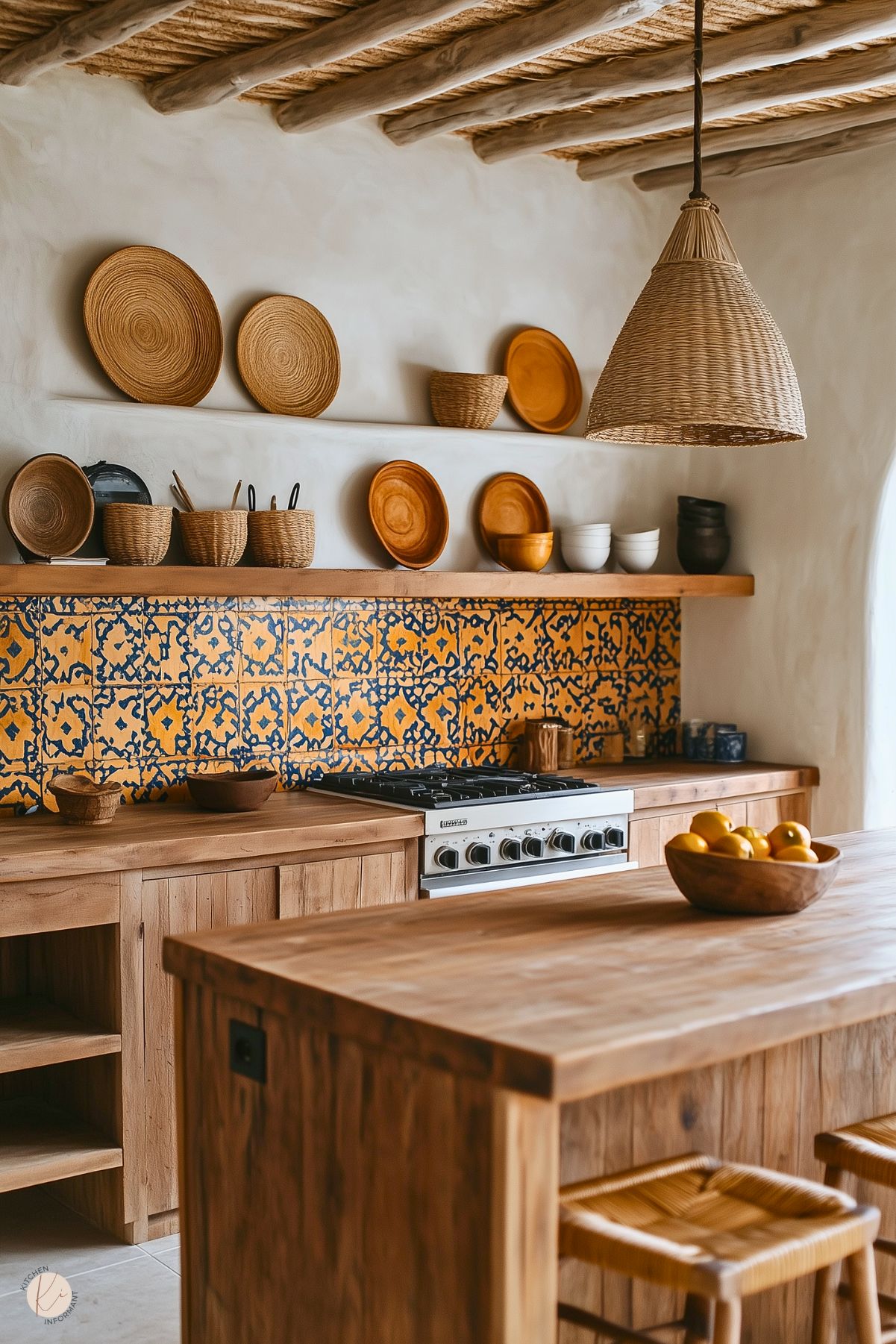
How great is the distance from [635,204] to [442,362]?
4.10ft

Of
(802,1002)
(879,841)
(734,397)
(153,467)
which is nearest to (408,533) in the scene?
(153,467)

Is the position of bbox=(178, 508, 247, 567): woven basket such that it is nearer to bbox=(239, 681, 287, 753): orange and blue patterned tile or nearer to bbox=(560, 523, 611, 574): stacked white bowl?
bbox=(239, 681, 287, 753): orange and blue patterned tile

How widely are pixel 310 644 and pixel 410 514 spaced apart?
65 centimetres

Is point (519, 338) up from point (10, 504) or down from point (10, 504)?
up

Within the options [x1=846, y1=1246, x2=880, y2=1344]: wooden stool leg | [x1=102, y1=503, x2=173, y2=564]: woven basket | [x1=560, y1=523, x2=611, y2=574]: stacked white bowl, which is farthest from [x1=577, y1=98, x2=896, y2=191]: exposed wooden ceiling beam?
[x1=846, y1=1246, x2=880, y2=1344]: wooden stool leg

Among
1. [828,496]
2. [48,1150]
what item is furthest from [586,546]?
[48,1150]

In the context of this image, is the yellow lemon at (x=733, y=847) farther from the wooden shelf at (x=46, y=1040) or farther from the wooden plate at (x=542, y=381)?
the wooden plate at (x=542, y=381)

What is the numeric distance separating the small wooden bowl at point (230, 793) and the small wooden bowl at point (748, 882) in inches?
70.9

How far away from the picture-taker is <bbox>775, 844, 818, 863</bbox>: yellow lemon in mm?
2902

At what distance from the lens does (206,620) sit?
4766mm

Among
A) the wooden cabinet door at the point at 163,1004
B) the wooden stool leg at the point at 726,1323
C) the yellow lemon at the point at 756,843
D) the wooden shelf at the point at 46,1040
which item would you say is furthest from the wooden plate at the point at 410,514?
the wooden stool leg at the point at 726,1323

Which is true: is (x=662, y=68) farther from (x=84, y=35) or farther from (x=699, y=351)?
(x=699, y=351)

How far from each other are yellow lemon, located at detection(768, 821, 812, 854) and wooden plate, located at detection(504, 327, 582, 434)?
291cm

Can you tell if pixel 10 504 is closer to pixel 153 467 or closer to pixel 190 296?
pixel 153 467
